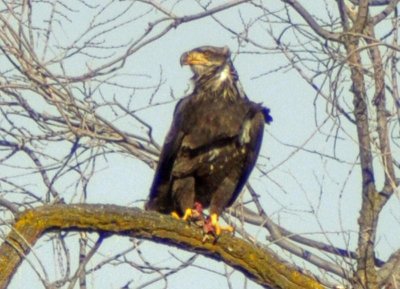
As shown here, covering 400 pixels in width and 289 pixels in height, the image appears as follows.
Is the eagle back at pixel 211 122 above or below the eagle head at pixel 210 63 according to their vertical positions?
below

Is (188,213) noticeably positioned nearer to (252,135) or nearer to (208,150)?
(208,150)

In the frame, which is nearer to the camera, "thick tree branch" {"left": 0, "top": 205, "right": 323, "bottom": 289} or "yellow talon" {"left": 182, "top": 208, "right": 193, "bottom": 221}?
"thick tree branch" {"left": 0, "top": 205, "right": 323, "bottom": 289}

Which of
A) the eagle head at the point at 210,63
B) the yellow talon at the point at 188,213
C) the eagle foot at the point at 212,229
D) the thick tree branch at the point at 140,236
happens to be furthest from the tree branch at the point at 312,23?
the thick tree branch at the point at 140,236

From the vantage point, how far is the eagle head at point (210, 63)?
6941mm

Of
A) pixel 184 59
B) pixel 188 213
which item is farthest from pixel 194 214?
pixel 184 59

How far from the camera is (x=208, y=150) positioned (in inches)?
259

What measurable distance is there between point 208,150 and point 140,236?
5.54 ft

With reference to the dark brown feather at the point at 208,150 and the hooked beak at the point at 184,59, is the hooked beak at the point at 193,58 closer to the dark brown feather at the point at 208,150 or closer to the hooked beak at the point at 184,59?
the hooked beak at the point at 184,59

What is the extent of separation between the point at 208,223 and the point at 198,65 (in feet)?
5.45

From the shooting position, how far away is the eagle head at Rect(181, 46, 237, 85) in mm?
6941

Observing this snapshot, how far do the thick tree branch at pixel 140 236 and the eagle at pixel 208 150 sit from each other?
124 centimetres

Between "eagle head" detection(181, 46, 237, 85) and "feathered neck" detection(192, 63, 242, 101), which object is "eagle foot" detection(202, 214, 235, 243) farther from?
"eagle head" detection(181, 46, 237, 85)

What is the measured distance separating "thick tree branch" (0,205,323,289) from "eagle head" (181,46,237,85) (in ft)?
5.95

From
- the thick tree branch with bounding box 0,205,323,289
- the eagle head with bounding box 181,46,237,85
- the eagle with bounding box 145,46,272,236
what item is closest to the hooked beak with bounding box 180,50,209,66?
the eagle head with bounding box 181,46,237,85
